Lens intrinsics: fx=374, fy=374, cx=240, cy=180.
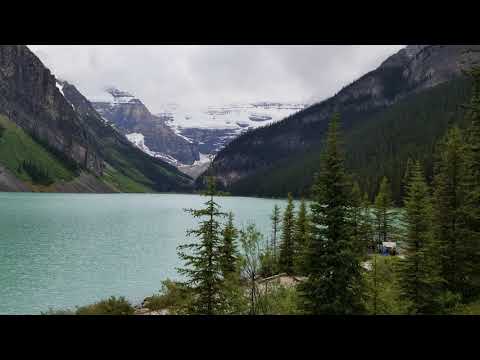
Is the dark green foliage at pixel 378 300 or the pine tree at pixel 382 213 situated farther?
the pine tree at pixel 382 213

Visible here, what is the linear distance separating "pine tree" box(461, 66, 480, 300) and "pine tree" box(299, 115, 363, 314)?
295 inches

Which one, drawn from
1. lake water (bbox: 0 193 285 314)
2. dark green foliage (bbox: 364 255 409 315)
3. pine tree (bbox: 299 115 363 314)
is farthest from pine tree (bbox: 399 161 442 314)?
lake water (bbox: 0 193 285 314)

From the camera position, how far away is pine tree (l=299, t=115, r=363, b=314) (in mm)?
14102

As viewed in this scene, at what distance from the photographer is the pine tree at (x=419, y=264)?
55.1ft

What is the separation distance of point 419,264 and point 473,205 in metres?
5.05

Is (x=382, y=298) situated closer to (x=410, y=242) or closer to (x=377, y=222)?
(x=410, y=242)

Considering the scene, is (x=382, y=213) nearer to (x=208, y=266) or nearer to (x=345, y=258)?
(x=345, y=258)

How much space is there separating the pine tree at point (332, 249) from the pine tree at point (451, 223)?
7.45 m

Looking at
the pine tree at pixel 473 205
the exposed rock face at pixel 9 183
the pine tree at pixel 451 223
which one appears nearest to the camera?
the pine tree at pixel 473 205

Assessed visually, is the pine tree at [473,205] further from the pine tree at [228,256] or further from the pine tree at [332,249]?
the pine tree at [228,256]

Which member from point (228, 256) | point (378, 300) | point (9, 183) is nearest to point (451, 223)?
point (378, 300)

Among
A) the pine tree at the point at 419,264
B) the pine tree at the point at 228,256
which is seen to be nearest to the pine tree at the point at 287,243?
the pine tree at the point at 228,256

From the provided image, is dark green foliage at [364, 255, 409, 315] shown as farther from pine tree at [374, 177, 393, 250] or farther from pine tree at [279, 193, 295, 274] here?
pine tree at [374, 177, 393, 250]

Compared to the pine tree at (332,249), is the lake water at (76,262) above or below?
below
